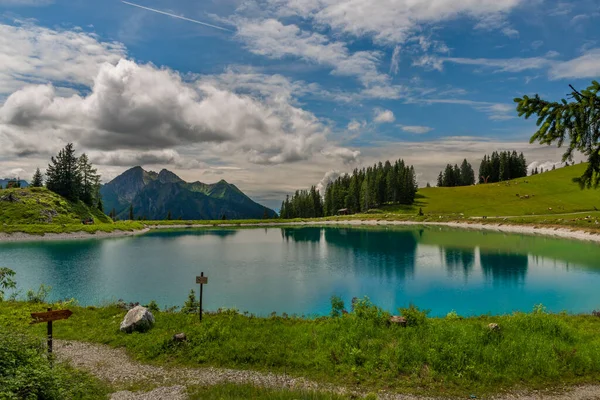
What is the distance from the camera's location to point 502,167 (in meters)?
184

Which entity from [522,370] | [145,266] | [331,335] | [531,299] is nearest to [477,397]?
[522,370]

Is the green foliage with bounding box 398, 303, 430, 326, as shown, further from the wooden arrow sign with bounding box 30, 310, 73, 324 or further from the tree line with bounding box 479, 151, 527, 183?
the tree line with bounding box 479, 151, 527, 183

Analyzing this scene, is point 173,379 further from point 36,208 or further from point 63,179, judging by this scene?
point 63,179

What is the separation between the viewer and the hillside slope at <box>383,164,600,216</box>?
124062 millimetres

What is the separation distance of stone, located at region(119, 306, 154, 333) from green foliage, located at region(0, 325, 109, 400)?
467 cm

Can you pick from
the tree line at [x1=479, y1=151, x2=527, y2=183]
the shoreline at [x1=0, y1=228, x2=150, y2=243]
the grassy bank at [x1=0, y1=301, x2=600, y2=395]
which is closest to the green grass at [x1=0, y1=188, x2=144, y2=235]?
the shoreline at [x1=0, y1=228, x2=150, y2=243]

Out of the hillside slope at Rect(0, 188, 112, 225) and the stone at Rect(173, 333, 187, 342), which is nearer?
the stone at Rect(173, 333, 187, 342)

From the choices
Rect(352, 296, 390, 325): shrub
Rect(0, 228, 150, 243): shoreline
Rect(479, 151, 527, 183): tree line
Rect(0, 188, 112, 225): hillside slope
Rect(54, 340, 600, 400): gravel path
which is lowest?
Rect(0, 228, 150, 243): shoreline

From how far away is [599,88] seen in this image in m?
7.70

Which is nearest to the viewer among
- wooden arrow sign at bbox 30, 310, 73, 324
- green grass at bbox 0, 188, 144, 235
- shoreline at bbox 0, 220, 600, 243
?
wooden arrow sign at bbox 30, 310, 73, 324

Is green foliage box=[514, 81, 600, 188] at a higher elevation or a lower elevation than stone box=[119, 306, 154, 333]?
higher

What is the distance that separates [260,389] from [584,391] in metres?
9.78

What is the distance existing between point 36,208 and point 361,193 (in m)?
125

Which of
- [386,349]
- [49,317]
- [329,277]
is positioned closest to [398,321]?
[386,349]
